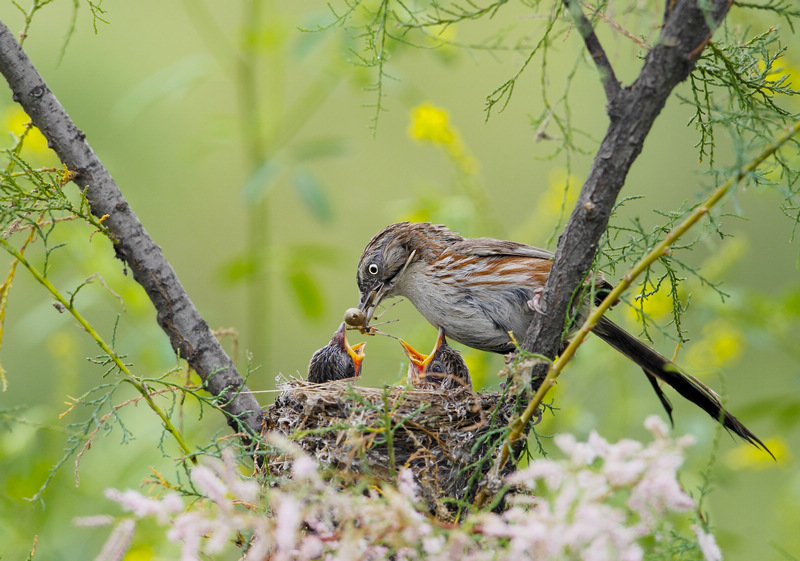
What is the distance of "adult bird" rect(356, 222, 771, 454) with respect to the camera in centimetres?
351

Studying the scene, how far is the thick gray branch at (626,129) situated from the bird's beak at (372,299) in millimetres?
1864

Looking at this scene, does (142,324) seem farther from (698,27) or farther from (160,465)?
(698,27)

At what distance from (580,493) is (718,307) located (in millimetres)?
2690

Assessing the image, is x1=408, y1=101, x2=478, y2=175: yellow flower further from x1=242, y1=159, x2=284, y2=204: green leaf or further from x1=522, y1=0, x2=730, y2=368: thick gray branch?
x1=522, y1=0, x2=730, y2=368: thick gray branch

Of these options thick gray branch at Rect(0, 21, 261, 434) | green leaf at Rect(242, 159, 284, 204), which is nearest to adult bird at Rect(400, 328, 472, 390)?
thick gray branch at Rect(0, 21, 261, 434)

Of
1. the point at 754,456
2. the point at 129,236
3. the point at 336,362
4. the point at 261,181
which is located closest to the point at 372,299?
the point at 336,362

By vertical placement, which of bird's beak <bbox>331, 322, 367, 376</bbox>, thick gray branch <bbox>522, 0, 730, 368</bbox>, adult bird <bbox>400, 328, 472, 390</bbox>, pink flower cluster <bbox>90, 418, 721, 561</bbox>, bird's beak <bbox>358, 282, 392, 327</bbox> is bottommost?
pink flower cluster <bbox>90, 418, 721, 561</bbox>

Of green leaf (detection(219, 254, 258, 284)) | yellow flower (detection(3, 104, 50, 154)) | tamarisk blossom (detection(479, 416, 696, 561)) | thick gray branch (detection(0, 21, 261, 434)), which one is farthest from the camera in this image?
green leaf (detection(219, 254, 258, 284))

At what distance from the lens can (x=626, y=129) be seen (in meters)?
1.88

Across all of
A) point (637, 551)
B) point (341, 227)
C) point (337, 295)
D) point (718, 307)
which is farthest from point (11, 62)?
point (341, 227)

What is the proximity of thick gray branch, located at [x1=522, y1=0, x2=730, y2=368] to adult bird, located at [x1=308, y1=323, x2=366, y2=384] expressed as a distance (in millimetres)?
1811

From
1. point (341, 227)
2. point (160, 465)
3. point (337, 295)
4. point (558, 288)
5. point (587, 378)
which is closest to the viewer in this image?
point (558, 288)

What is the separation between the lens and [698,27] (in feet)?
5.82

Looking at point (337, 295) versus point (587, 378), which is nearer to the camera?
point (587, 378)
